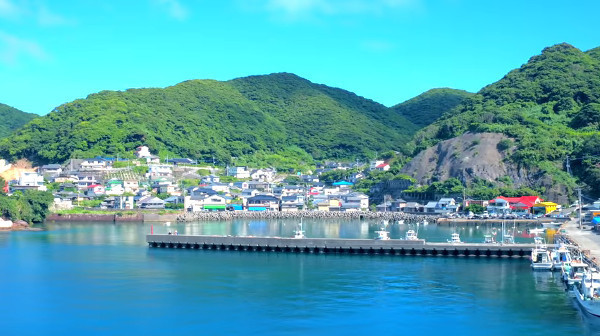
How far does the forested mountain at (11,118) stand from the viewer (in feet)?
454

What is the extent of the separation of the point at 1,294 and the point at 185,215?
39506 mm

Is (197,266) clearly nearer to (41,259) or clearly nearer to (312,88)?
(41,259)

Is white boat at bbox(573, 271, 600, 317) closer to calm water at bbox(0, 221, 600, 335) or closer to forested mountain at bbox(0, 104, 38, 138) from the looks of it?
calm water at bbox(0, 221, 600, 335)

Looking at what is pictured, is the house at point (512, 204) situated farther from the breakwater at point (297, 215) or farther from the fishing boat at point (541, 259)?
the fishing boat at point (541, 259)

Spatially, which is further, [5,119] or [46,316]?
[5,119]

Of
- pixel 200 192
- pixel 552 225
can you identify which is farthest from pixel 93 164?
pixel 552 225

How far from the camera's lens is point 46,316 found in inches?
907

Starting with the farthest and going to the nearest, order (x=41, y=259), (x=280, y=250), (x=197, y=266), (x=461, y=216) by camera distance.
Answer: (x=461, y=216), (x=280, y=250), (x=41, y=259), (x=197, y=266)

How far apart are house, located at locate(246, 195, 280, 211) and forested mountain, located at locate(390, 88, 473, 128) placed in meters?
90.3

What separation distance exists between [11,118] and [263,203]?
90610 millimetres

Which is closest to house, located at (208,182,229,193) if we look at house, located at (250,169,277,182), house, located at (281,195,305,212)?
house, located at (281,195,305,212)

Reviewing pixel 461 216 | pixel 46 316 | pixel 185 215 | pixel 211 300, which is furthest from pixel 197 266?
pixel 461 216

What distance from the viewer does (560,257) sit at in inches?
1216

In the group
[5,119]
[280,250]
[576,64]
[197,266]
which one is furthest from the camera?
[5,119]
